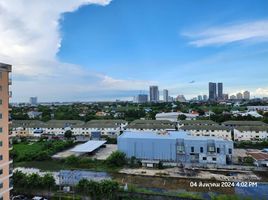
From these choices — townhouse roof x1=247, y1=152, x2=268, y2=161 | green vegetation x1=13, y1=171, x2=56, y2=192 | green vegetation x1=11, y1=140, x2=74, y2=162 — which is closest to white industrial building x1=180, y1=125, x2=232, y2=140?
townhouse roof x1=247, y1=152, x2=268, y2=161

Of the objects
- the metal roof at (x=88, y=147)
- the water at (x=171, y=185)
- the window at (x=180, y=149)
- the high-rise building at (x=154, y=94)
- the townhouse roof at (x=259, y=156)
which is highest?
the high-rise building at (x=154, y=94)

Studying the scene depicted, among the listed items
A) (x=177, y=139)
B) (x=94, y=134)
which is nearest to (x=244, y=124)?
(x=177, y=139)

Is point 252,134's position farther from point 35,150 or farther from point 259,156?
point 35,150

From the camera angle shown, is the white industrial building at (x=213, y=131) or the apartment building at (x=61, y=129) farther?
the apartment building at (x=61, y=129)

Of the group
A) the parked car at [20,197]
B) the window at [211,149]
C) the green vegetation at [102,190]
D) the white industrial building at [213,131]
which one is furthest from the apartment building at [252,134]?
the parked car at [20,197]

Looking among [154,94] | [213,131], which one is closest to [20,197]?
[213,131]

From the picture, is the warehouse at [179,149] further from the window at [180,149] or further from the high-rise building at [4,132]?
the high-rise building at [4,132]

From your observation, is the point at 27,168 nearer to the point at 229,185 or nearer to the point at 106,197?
the point at 106,197
